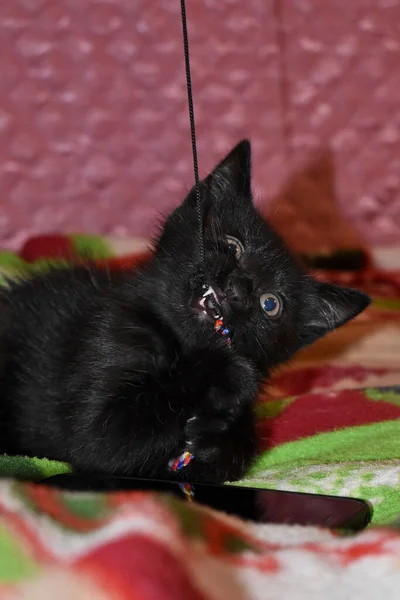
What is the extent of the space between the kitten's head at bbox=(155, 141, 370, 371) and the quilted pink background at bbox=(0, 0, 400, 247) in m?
1.23

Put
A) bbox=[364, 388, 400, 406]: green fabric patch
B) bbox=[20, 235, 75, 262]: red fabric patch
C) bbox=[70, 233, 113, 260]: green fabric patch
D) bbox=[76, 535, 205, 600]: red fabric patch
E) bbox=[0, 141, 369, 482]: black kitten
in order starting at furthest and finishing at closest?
bbox=[70, 233, 113, 260]: green fabric patch < bbox=[20, 235, 75, 262]: red fabric patch < bbox=[364, 388, 400, 406]: green fabric patch < bbox=[0, 141, 369, 482]: black kitten < bbox=[76, 535, 205, 600]: red fabric patch

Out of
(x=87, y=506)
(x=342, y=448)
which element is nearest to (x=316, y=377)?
(x=342, y=448)

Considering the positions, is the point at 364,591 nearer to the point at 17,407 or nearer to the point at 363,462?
the point at 363,462

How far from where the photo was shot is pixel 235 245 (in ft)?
4.13

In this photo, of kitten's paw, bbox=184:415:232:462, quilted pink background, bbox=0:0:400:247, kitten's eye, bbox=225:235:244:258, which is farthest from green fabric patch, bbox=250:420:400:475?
quilted pink background, bbox=0:0:400:247

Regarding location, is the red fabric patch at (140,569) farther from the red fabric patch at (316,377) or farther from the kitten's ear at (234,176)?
the red fabric patch at (316,377)

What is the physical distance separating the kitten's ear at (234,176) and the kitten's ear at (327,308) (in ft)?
0.77

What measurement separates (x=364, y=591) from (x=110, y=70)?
7.47ft

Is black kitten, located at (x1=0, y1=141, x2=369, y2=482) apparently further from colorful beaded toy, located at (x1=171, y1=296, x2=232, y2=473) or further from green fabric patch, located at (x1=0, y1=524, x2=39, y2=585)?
green fabric patch, located at (x1=0, y1=524, x2=39, y2=585)

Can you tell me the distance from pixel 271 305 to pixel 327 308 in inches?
7.9

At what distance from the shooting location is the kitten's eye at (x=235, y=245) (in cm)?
125

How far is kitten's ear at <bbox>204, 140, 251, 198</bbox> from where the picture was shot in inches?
54.8

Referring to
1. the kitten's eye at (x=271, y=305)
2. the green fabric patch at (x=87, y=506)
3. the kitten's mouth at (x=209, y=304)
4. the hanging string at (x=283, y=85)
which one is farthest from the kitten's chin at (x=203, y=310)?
the hanging string at (x=283, y=85)

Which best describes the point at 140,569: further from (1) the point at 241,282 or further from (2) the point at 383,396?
(2) the point at 383,396
